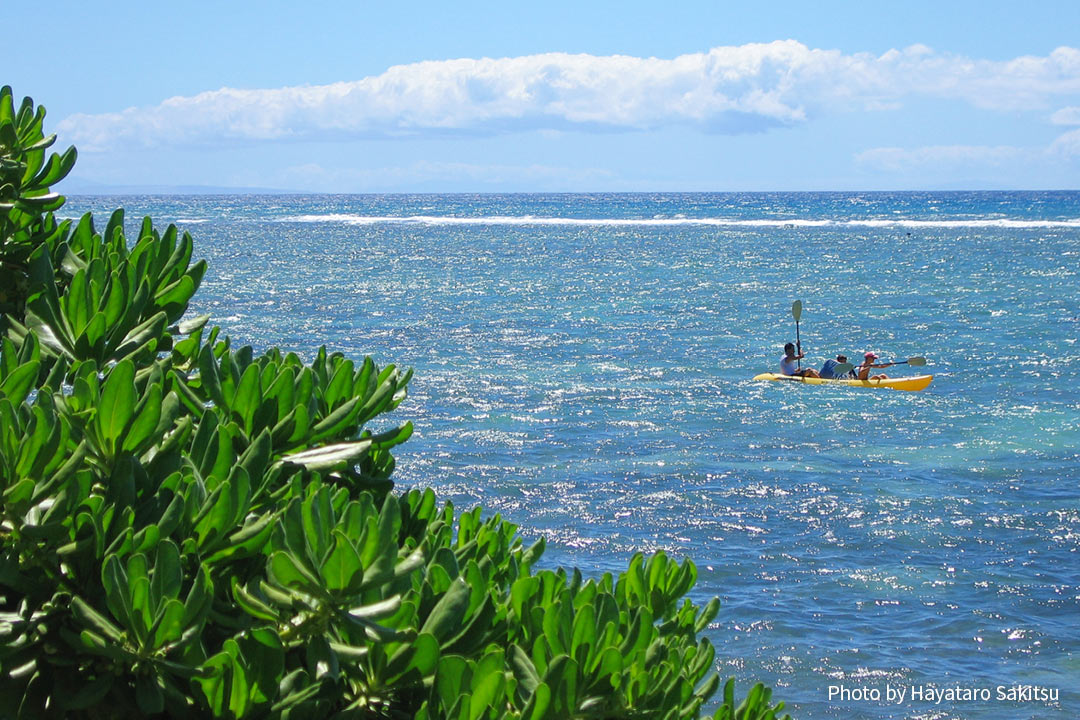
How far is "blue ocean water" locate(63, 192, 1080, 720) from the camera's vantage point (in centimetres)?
980

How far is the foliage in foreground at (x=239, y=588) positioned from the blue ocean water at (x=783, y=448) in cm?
700

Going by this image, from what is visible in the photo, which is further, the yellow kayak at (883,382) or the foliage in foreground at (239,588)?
the yellow kayak at (883,382)

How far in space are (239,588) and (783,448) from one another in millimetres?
15034

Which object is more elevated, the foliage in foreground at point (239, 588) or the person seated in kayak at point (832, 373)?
the foliage in foreground at point (239, 588)

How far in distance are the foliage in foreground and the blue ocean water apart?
7002 millimetres

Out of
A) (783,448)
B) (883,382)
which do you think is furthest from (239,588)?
(883,382)

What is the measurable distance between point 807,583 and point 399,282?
3342cm

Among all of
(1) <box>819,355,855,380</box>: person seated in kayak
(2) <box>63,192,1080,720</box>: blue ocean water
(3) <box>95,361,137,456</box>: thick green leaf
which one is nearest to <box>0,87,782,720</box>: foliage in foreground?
(3) <box>95,361,137,456</box>: thick green leaf

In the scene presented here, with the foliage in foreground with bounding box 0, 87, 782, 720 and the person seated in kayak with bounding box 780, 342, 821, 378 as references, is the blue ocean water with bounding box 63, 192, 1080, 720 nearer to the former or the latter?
the person seated in kayak with bounding box 780, 342, 821, 378

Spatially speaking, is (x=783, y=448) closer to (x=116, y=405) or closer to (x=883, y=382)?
(x=883, y=382)

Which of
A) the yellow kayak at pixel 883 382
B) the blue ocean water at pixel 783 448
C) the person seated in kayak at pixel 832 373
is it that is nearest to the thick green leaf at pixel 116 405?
the blue ocean water at pixel 783 448

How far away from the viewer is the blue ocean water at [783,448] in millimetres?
9797

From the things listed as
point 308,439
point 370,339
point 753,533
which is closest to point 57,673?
Result: point 308,439

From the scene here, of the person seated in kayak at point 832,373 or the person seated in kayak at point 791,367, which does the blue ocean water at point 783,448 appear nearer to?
the person seated in kayak at point 791,367
